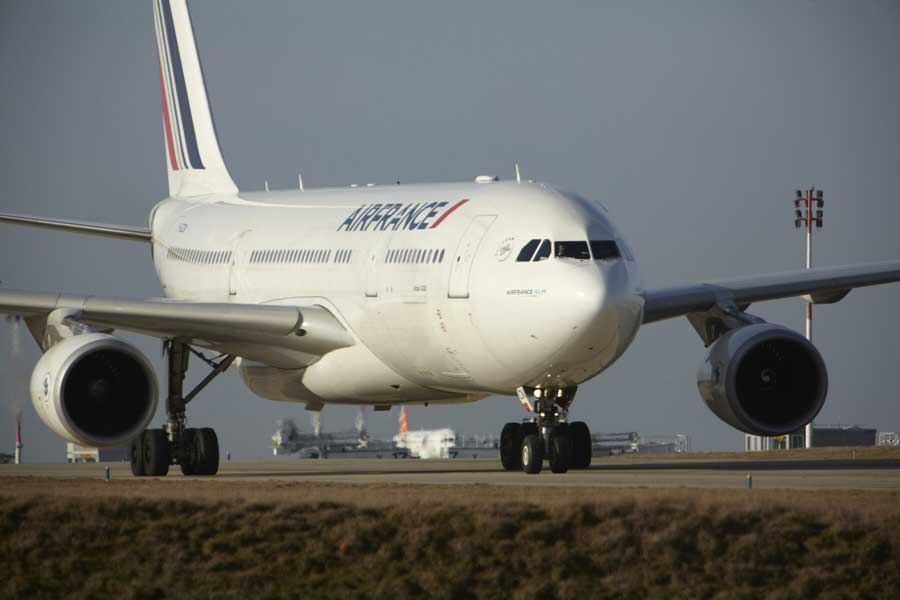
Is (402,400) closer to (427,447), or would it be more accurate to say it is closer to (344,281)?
(344,281)

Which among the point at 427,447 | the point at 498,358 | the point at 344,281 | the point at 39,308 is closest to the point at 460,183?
the point at 344,281

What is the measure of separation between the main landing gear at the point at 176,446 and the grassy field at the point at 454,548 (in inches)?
444

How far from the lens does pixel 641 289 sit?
98.4 feet

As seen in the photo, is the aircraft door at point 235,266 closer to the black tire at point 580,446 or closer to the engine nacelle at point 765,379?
the black tire at point 580,446

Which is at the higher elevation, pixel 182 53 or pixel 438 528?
pixel 182 53

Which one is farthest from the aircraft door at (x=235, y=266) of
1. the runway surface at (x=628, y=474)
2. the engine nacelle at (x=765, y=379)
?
the engine nacelle at (x=765, y=379)

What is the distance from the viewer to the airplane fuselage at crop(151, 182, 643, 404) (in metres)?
29.5

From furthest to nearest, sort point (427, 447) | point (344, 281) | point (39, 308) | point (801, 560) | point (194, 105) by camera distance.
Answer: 1. point (427, 447)
2. point (194, 105)
3. point (344, 281)
4. point (39, 308)
5. point (801, 560)

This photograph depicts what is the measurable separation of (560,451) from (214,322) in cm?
680

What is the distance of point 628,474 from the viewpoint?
31.4 metres

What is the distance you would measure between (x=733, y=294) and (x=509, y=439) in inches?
193

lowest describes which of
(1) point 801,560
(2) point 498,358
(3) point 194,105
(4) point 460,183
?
(1) point 801,560

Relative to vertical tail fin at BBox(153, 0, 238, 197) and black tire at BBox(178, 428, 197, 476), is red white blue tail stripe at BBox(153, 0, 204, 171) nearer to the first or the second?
vertical tail fin at BBox(153, 0, 238, 197)

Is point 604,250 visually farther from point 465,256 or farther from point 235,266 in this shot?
point 235,266
